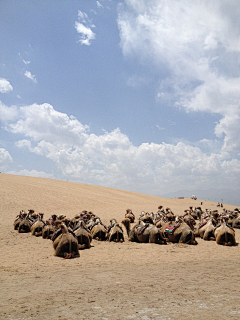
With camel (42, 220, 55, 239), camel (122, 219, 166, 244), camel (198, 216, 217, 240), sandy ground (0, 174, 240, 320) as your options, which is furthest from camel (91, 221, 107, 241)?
camel (198, 216, 217, 240)

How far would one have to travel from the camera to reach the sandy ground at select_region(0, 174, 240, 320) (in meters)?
4.73

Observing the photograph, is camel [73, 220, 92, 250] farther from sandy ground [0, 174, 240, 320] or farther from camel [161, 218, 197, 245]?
camel [161, 218, 197, 245]

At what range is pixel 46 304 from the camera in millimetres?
5035

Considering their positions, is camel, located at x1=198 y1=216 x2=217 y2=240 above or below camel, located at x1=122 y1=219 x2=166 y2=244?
above

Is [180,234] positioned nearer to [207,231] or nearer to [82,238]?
[207,231]

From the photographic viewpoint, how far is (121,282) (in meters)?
6.56

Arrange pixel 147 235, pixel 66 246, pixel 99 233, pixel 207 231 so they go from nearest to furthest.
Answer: pixel 66 246 < pixel 147 235 < pixel 99 233 < pixel 207 231

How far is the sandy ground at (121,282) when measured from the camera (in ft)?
15.5

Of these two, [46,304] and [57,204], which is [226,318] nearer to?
[46,304]

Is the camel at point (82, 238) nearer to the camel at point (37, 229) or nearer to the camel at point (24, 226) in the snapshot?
the camel at point (37, 229)

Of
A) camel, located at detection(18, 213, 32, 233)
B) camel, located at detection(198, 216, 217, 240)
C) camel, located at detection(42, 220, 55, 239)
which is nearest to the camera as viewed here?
camel, located at detection(42, 220, 55, 239)

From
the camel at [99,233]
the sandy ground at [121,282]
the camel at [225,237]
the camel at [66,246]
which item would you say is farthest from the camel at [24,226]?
the camel at [225,237]

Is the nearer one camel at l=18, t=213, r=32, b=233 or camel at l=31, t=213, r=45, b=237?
camel at l=31, t=213, r=45, b=237

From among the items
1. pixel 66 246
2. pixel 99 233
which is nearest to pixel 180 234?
pixel 99 233
